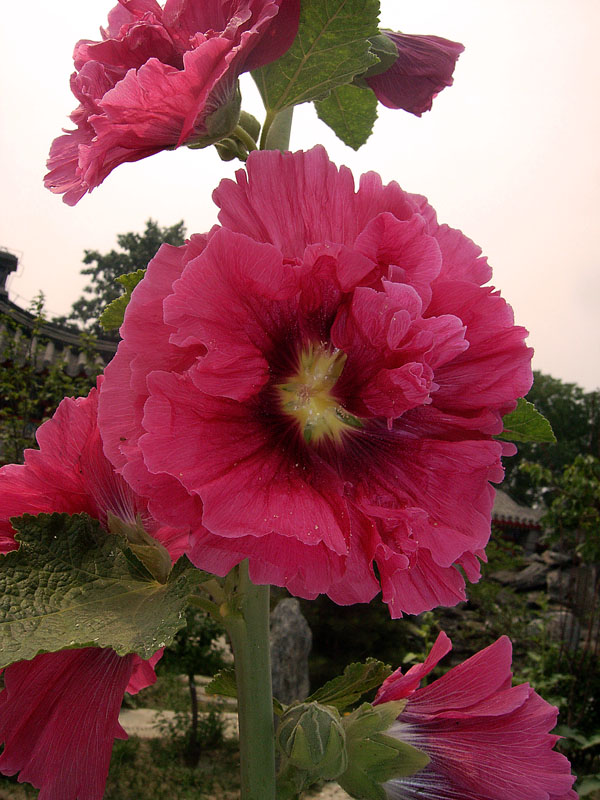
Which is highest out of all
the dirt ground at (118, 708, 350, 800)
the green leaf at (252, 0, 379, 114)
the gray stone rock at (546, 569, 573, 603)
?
the gray stone rock at (546, 569, 573, 603)

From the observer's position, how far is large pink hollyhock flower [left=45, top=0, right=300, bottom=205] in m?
0.57

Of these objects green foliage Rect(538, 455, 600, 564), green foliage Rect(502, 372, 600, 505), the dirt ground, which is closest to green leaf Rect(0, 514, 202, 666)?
the dirt ground

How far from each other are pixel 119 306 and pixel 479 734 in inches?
25.8

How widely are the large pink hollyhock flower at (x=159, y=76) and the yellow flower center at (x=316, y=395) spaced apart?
0.23 metres

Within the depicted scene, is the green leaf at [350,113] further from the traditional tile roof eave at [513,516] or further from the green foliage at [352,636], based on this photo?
the traditional tile roof eave at [513,516]

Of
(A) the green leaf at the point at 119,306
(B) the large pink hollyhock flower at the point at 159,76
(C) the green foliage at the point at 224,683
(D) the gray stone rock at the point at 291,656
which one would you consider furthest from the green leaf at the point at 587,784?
(B) the large pink hollyhock flower at the point at 159,76

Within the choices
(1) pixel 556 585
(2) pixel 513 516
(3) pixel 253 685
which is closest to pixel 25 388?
(3) pixel 253 685

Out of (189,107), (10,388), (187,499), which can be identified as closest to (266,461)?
(187,499)

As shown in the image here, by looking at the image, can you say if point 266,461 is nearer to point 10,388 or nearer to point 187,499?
point 187,499

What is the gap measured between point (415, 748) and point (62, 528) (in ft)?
1.65

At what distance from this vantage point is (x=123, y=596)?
0.65 metres

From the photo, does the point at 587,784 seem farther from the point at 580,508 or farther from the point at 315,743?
the point at 315,743

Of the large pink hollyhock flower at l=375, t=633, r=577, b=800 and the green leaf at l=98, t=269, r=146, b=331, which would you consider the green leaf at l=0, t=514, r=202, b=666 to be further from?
the large pink hollyhock flower at l=375, t=633, r=577, b=800

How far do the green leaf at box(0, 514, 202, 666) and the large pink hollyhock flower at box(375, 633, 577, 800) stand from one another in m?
0.36
